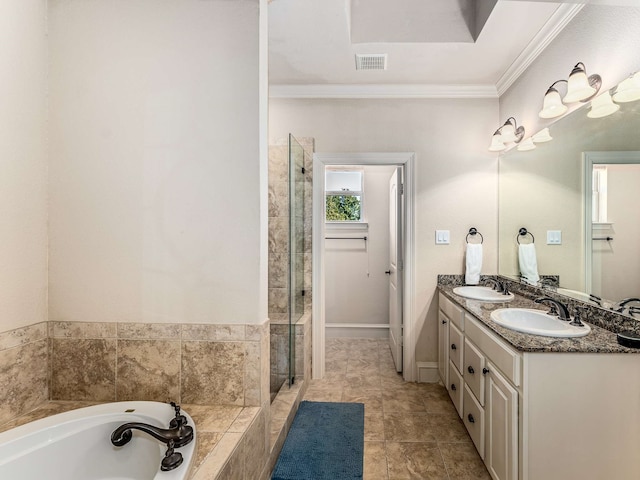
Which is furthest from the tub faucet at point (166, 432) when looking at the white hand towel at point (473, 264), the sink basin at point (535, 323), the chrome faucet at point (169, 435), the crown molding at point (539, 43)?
the crown molding at point (539, 43)

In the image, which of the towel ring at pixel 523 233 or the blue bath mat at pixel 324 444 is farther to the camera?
the towel ring at pixel 523 233

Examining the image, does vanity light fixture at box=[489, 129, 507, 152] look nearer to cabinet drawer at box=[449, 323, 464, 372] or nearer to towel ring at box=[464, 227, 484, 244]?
towel ring at box=[464, 227, 484, 244]

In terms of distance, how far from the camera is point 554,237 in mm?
2092

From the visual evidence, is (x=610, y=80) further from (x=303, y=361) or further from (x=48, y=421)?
(x=48, y=421)

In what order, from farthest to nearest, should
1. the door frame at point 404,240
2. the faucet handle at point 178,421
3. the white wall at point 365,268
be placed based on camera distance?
the white wall at point 365,268, the door frame at point 404,240, the faucet handle at point 178,421

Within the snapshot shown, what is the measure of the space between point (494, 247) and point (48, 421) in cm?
303

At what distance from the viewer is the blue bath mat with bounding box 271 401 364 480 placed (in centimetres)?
172

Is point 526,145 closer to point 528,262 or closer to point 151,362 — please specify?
point 528,262

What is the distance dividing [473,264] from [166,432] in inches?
97.2

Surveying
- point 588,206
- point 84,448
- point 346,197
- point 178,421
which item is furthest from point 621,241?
point 346,197

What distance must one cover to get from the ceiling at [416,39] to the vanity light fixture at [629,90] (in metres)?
0.51

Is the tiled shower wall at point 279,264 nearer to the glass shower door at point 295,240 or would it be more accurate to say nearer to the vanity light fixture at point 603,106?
the glass shower door at point 295,240

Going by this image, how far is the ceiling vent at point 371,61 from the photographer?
2.33 metres

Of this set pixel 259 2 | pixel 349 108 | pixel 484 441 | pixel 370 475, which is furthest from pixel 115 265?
pixel 349 108
